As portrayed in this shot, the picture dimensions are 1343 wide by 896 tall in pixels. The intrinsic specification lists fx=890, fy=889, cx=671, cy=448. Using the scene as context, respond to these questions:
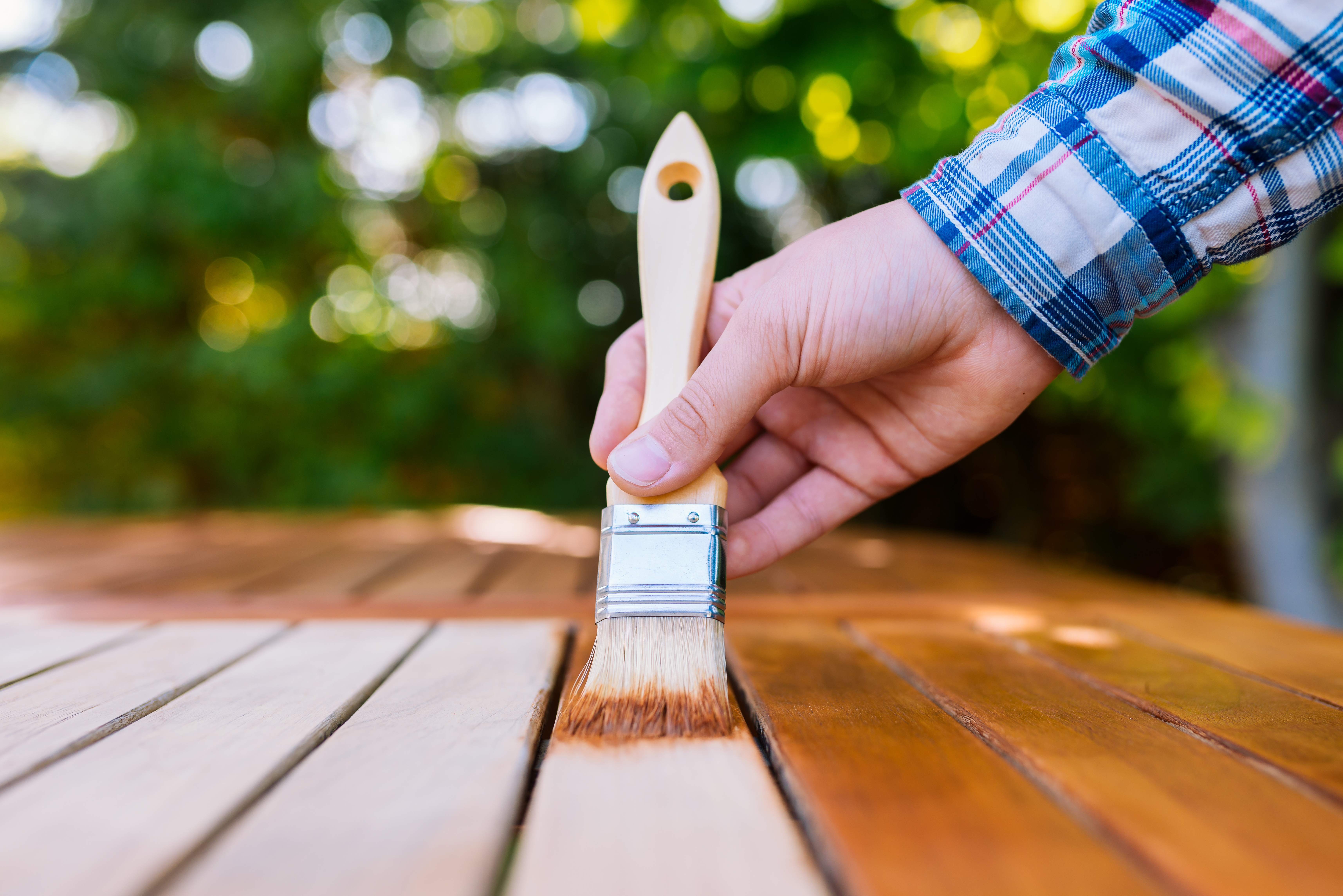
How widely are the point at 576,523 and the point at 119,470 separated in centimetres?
436

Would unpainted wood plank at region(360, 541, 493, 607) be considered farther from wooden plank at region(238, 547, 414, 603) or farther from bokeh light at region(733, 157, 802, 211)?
bokeh light at region(733, 157, 802, 211)

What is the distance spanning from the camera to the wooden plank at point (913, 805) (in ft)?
1.74

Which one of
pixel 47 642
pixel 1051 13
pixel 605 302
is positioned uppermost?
pixel 1051 13

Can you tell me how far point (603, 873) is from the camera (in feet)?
1.78

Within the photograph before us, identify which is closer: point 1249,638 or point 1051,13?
point 1249,638

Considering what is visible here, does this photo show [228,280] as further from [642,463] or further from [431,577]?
[642,463]

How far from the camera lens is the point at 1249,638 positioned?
131cm

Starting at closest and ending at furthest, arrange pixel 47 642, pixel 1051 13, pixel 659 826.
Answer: pixel 659 826 → pixel 47 642 → pixel 1051 13

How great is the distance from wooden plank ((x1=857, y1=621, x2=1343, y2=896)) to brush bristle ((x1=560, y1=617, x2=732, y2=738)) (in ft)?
0.79

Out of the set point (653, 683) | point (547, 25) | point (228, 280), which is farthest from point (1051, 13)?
point (228, 280)

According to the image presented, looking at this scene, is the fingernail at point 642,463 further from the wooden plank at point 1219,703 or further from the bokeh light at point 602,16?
the bokeh light at point 602,16

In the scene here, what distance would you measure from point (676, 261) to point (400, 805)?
67cm

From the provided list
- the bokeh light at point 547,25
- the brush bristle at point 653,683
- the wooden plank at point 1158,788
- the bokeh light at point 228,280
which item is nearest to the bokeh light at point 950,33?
the wooden plank at point 1158,788

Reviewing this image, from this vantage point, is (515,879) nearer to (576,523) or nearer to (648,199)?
(648,199)
